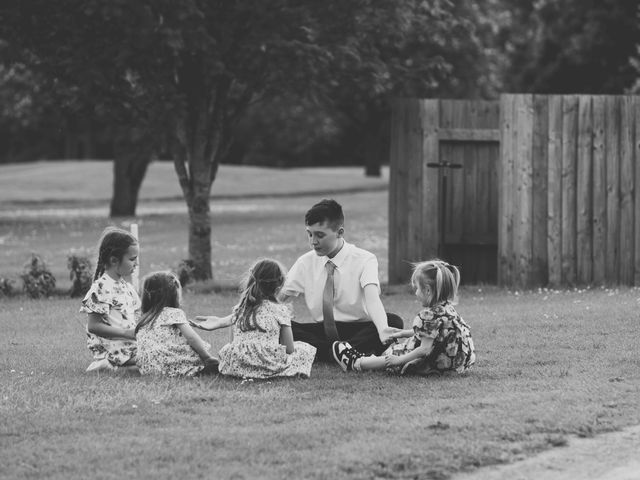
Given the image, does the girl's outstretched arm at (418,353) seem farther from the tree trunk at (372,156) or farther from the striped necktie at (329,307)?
the tree trunk at (372,156)

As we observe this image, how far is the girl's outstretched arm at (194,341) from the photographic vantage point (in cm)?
858

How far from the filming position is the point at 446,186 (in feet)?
51.5

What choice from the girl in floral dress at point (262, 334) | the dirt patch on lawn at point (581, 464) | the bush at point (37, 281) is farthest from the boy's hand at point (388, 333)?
the bush at point (37, 281)

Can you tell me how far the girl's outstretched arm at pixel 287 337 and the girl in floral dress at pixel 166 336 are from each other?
0.57 metres

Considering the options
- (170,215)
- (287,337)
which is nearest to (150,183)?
(170,215)

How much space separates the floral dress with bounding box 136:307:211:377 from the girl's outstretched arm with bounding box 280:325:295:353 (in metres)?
0.67

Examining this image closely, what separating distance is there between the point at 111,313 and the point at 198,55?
24.7ft

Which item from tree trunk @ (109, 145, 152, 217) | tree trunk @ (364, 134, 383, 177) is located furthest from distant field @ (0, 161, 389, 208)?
tree trunk @ (109, 145, 152, 217)

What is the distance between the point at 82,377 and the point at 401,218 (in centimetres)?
784

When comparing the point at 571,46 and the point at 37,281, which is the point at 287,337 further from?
the point at 571,46

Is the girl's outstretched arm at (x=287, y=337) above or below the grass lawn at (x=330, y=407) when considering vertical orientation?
above

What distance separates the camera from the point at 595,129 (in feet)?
49.0

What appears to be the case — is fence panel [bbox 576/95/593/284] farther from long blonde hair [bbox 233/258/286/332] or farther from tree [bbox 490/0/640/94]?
tree [bbox 490/0/640/94]

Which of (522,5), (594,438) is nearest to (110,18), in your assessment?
(594,438)
